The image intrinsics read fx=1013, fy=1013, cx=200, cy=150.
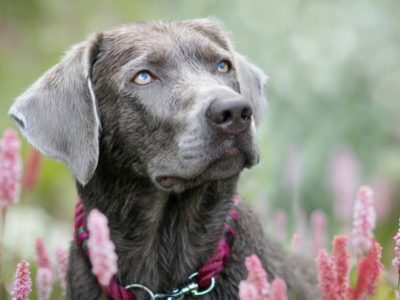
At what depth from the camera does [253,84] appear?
5.52 m

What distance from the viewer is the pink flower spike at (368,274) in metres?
3.27

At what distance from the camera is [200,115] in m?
4.38

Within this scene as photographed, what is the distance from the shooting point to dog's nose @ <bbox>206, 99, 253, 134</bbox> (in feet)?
13.9

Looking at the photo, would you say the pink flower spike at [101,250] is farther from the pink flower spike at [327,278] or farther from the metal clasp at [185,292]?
the metal clasp at [185,292]

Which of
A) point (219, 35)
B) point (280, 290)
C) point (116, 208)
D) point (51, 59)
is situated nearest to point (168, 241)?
point (116, 208)

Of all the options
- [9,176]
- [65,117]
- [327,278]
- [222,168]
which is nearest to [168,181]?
[222,168]

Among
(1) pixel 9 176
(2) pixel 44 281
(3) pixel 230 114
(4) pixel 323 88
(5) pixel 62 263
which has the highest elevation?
(3) pixel 230 114

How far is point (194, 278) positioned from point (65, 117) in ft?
3.19

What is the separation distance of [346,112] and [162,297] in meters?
4.42

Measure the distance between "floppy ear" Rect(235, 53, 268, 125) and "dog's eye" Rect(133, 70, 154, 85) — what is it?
658 millimetres

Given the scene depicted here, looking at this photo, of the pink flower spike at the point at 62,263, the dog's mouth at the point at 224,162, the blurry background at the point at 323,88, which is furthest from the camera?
the blurry background at the point at 323,88

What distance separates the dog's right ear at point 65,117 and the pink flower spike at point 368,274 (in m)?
1.58

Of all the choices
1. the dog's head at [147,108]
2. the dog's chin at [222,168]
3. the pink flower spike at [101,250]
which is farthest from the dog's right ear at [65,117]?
the pink flower spike at [101,250]

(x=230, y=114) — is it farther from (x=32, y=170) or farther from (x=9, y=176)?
(x=32, y=170)
